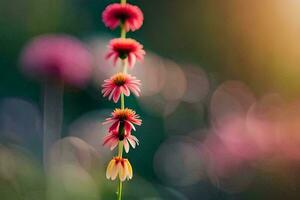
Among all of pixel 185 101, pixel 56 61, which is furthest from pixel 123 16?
pixel 185 101

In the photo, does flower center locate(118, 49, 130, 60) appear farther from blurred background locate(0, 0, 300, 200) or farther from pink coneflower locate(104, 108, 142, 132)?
blurred background locate(0, 0, 300, 200)

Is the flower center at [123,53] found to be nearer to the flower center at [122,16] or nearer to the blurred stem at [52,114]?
the flower center at [122,16]

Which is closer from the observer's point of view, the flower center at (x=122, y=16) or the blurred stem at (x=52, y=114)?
the flower center at (x=122, y=16)

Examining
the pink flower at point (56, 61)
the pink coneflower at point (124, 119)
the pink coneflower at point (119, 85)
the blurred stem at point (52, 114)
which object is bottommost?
the pink coneflower at point (124, 119)

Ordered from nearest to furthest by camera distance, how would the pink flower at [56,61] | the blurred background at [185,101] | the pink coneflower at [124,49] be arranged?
the pink coneflower at [124,49], the pink flower at [56,61], the blurred background at [185,101]

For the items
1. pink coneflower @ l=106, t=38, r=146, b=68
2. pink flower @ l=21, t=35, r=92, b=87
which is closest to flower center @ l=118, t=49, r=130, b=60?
pink coneflower @ l=106, t=38, r=146, b=68

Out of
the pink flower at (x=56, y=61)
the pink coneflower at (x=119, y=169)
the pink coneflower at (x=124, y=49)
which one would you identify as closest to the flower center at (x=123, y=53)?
the pink coneflower at (x=124, y=49)

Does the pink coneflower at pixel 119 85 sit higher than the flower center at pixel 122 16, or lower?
lower
